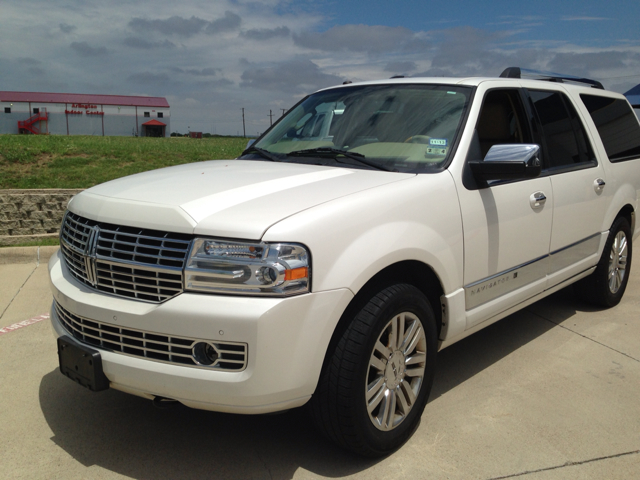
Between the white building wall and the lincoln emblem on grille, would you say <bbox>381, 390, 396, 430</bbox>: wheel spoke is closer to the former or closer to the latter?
the lincoln emblem on grille

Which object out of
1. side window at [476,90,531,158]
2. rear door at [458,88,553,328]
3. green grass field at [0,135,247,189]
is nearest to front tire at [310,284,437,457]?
rear door at [458,88,553,328]

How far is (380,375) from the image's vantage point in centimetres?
286

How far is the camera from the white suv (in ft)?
8.03

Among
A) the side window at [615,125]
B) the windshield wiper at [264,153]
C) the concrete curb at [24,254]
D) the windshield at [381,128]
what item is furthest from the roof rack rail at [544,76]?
the concrete curb at [24,254]

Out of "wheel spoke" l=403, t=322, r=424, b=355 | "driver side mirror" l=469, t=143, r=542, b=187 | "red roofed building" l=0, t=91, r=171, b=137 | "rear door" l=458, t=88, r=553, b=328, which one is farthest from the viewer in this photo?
"red roofed building" l=0, t=91, r=171, b=137

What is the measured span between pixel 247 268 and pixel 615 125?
4177 mm

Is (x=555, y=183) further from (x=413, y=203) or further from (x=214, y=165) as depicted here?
→ (x=214, y=165)

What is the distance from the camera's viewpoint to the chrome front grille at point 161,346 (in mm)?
2434

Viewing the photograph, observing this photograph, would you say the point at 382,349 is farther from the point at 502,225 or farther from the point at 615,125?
the point at 615,125

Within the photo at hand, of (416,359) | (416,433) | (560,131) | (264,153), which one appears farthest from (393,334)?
(560,131)

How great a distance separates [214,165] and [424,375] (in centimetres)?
177

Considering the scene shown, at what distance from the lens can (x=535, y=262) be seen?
3.92m

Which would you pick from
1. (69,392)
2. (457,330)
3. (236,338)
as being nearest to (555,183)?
(457,330)

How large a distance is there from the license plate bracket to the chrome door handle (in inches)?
105
